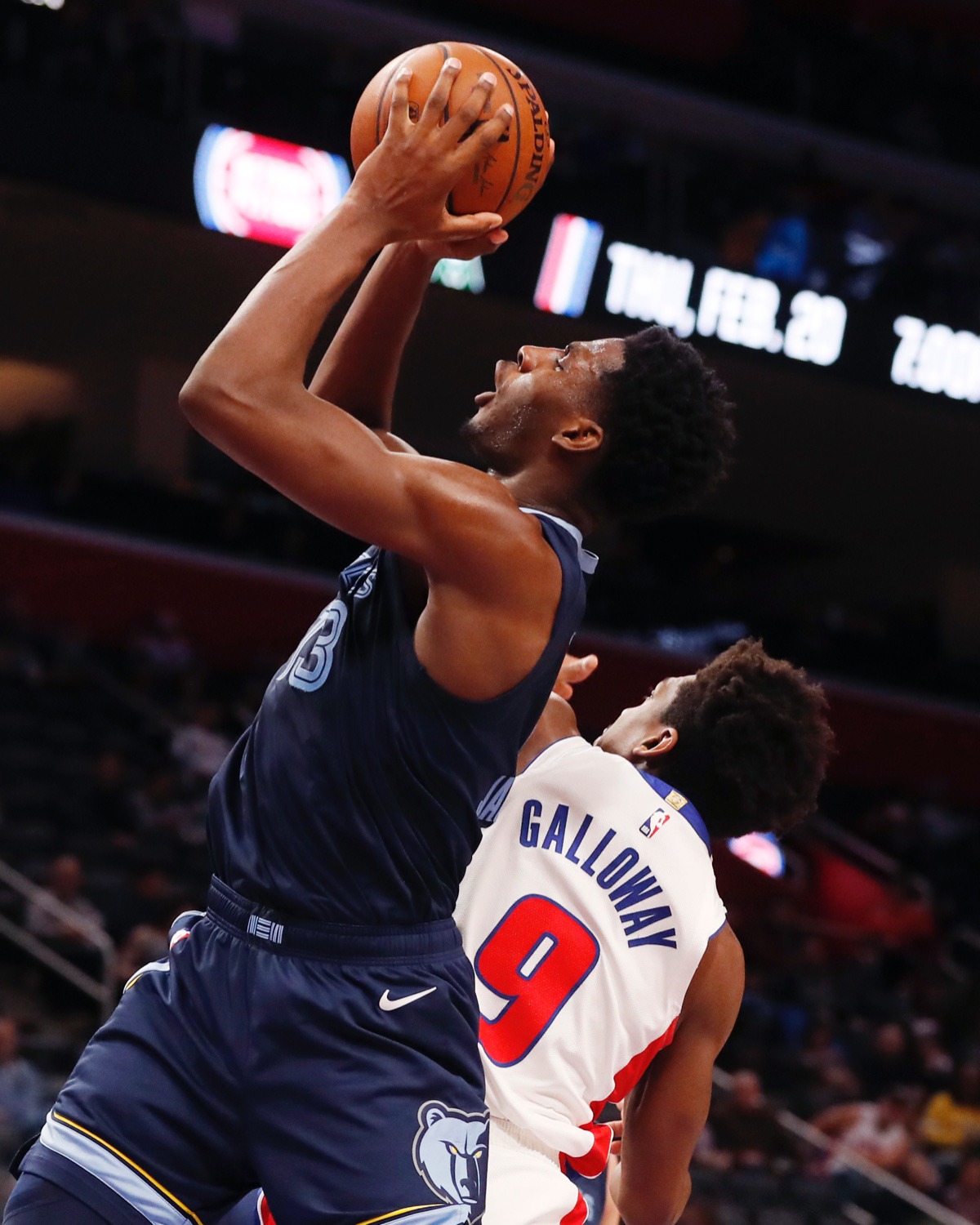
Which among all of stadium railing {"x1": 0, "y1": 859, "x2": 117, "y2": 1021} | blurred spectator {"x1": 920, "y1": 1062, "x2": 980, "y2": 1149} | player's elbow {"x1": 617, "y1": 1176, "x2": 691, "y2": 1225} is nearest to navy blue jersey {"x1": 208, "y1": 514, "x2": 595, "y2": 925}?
player's elbow {"x1": 617, "y1": 1176, "x2": 691, "y2": 1225}

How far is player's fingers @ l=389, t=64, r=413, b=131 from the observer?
2123 millimetres

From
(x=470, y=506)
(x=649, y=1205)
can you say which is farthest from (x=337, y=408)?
(x=649, y=1205)

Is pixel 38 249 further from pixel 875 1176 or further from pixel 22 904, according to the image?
pixel 875 1176

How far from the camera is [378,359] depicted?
257 centimetres

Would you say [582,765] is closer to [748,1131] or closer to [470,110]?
[470,110]

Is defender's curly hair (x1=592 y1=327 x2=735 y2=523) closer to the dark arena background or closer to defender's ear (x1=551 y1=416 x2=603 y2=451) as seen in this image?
defender's ear (x1=551 y1=416 x2=603 y2=451)

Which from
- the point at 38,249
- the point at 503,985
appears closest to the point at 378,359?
the point at 503,985

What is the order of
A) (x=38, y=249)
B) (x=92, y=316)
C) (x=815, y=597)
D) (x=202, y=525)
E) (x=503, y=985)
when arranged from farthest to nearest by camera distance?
(x=815, y=597)
(x=92, y=316)
(x=38, y=249)
(x=202, y=525)
(x=503, y=985)

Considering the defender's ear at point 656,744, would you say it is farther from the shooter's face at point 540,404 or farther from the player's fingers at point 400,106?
the player's fingers at point 400,106

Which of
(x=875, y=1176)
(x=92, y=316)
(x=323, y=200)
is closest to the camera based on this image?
(x=875, y=1176)

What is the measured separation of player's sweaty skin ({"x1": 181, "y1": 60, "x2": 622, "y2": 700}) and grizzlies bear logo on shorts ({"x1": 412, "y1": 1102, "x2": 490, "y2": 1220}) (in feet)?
1.87

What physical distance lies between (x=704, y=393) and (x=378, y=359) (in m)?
0.53

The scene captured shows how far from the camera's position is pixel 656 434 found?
239 cm

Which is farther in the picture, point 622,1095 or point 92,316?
point 92,316
